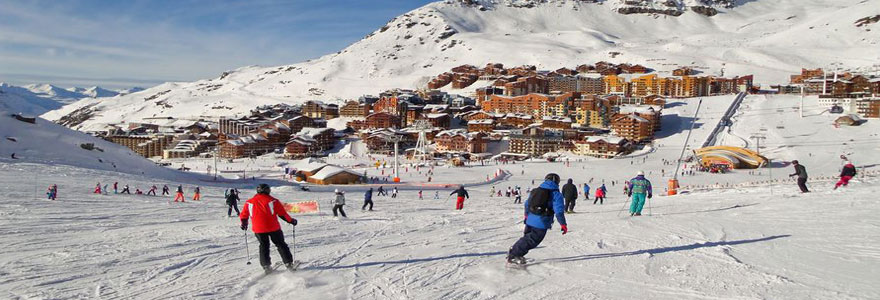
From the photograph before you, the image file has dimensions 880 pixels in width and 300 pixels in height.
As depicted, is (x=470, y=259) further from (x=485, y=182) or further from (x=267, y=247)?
(x=485, y=182)

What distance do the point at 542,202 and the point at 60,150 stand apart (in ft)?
83.9

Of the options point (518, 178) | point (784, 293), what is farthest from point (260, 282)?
point (518, 178)

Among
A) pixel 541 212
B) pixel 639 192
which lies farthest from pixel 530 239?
pixel 639 192

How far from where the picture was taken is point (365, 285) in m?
3.74

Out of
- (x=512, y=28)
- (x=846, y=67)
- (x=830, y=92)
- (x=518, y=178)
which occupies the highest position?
(x=512, y=28)

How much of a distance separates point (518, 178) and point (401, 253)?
2674cm

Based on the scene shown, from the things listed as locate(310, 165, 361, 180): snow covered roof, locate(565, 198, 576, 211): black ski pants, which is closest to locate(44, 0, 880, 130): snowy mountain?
locate(310, 165, 361, 180): snow covered roof

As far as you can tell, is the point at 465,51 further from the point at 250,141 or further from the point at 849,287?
the point at 849,287

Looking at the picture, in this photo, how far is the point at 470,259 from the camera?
14.9 feet

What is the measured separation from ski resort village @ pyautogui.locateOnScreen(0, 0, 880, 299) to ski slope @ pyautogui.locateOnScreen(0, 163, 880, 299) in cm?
3

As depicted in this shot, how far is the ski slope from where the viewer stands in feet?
11.7

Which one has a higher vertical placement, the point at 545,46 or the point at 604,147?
the point at 545,46

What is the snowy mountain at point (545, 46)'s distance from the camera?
9988 centimetres

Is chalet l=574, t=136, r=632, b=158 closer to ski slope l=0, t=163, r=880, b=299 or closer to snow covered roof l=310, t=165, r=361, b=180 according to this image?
snow covered roof l=310, t=165, r=361, b=180
